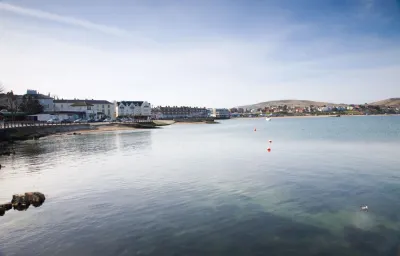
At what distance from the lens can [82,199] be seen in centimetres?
1977

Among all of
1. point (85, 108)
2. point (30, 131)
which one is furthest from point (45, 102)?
point (30, 131)

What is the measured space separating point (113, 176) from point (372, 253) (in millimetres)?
21902

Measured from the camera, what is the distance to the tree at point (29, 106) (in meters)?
111

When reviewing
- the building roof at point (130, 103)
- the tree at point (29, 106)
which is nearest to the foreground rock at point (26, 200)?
the tree at point (29, 106)

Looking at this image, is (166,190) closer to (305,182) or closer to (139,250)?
(139,250)

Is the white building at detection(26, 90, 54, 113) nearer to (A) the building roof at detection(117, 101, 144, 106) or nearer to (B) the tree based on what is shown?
(B) the tree

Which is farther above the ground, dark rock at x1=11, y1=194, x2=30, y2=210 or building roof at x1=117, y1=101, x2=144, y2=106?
building roof at x1=117, y1=101, x2=144, y2=106

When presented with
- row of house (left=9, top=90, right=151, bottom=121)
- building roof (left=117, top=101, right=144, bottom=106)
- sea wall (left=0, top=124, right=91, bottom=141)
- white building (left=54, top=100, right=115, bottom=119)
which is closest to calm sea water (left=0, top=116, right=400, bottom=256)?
sea wall (left=0, top=124, right=91, bottom=141)

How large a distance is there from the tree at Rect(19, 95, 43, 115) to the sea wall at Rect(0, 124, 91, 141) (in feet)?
107

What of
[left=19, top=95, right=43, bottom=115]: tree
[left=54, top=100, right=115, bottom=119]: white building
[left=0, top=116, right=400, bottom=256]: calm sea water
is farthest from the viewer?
[left=54, top=100, right=115, bottom=119]: white building

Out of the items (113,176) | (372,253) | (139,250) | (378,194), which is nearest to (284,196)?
(378,194)

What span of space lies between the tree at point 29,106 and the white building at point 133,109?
64441 mm

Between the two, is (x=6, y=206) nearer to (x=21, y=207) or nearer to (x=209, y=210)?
(x=21, y=207)

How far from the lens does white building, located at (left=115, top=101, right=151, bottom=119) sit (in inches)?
7111
